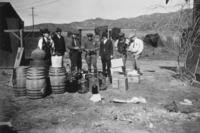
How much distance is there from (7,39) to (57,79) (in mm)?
9173

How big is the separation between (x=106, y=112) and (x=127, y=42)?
582 cm

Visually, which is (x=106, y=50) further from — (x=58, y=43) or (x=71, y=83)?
(x=71, y=83)

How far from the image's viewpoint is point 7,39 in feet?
52.9

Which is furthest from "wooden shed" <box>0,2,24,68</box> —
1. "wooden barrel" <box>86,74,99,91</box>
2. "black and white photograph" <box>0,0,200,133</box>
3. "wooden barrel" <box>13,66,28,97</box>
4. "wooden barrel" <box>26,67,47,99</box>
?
"wooden barrel" <box>86,74,99,91</box>

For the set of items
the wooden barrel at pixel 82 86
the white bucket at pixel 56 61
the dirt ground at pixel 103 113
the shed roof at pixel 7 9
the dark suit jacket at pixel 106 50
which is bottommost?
the dirt ground at pixel 103 113

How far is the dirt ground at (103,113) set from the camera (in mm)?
5605

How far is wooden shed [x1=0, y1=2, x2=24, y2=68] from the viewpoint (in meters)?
16.0

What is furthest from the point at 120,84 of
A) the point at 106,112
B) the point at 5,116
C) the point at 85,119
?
the point at 5,116

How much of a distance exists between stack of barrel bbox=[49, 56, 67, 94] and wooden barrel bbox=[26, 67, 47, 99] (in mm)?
401

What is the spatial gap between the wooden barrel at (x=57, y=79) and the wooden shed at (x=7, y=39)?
8721 millimetres

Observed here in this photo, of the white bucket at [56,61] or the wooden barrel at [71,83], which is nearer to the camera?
the white bucket at [56,61]

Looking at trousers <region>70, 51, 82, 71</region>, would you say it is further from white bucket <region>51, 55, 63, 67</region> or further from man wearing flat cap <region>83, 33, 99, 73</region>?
white bucket <region>51, 55, 63, 67</region>

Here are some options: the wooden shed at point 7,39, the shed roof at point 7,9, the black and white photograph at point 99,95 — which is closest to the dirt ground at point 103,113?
the black and white photograph at point 99,95

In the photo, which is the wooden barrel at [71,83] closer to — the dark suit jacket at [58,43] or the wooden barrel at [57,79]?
the wooden barrel at [57,79]
